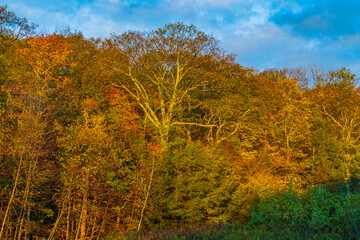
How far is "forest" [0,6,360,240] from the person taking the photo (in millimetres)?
11039

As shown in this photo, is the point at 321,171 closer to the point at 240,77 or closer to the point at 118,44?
the point at 240,77

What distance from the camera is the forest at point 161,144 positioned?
11.0 meters

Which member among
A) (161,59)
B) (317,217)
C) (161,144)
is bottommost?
(317,217)

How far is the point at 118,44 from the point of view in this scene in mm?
24344

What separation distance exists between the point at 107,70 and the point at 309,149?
21635mm

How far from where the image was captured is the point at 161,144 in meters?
19.1

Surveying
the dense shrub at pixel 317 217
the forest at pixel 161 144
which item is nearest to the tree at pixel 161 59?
the forest at pixel 161 144

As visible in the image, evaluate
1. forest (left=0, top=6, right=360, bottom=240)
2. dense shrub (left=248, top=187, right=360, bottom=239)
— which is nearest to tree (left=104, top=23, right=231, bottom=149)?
forest (left=0, top=6, right=360, bottom=240)

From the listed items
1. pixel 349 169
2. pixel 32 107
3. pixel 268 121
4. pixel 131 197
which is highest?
pixel 268 121

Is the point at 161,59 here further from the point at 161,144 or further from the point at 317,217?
the point at 317,217

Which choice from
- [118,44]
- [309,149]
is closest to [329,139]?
[309,149]

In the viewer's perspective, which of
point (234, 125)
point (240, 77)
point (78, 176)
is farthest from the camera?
point (240, 77)

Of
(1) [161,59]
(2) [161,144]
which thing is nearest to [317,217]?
(2) [161,144]

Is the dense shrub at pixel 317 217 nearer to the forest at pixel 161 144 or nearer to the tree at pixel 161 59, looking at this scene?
the forest at pixel 161 144
